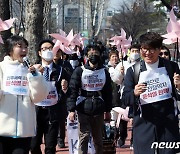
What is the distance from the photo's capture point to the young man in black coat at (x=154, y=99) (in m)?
4.75

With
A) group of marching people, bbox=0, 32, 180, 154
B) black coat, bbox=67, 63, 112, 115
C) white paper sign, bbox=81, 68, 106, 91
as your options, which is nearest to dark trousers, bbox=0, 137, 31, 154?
group of marching people, bbox=0, 32, 180, 154

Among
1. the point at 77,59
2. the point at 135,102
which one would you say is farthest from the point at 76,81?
the point at 77,59

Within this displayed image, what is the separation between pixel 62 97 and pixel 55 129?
0.59 m

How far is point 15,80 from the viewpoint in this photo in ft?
17.2

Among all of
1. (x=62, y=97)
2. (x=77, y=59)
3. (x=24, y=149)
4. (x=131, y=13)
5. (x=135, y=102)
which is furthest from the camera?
(x=131, y=13)

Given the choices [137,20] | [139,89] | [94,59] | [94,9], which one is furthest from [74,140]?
[137,20]

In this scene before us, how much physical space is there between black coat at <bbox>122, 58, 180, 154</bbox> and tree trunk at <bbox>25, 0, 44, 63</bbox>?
18.6ft

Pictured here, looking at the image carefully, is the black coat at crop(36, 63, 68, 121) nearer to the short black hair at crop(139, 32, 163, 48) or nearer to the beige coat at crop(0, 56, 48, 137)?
the beige coat at crop(0, 56, 48, 137)

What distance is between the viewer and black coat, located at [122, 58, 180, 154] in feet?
15.6

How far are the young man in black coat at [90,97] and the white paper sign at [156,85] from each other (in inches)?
74.5

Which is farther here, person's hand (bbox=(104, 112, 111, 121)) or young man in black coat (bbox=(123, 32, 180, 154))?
person's hand (bbox=(104, 112, 111, 121))

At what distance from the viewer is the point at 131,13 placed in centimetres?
4934

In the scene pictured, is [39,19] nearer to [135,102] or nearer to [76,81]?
[76,81]

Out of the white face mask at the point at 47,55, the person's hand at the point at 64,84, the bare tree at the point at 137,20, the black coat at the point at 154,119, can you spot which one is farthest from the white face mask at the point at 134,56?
the bare tree at the point at 137,20
